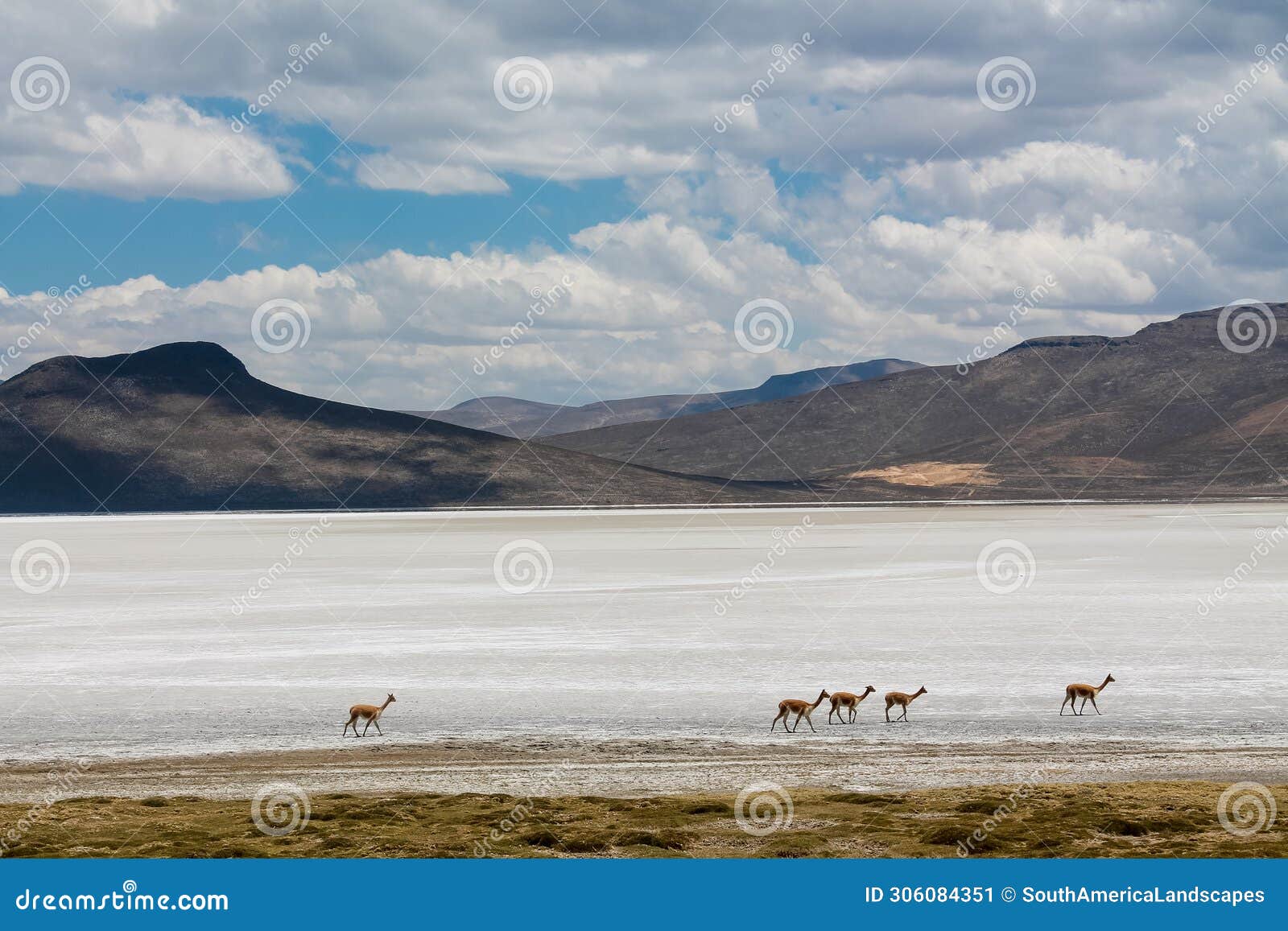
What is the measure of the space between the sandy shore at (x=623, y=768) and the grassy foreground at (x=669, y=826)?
1.48 ft

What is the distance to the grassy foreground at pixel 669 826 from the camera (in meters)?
9.08

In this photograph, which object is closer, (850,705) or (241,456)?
(850,705)

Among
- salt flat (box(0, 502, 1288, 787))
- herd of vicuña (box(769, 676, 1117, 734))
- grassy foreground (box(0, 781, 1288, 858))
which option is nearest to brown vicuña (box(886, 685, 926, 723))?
herd of vicuña (box(769, 676, 1117, 734))

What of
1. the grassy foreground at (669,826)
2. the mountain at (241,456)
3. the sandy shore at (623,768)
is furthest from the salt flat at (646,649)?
the mountain at (241,456)

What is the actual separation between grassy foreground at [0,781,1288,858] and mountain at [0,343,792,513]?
4762 inches

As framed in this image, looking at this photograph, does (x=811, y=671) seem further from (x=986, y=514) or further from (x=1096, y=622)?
(x=986, y=514)

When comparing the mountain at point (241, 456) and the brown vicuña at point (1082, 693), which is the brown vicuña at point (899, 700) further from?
the mountain at point (241, 456)

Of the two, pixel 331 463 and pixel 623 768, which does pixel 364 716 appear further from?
pixel 331 463

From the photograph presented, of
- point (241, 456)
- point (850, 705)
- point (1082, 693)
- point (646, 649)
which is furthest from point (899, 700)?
point (241, 456)

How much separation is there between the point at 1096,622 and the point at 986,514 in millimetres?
70628

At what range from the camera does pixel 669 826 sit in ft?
31.9

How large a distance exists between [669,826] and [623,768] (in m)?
2.62

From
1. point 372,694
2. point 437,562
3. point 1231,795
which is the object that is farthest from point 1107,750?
point 437,562

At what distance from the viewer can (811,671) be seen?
61.3ft
